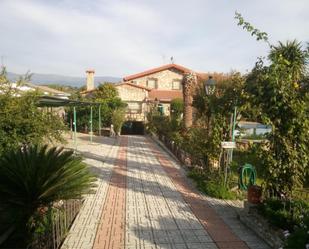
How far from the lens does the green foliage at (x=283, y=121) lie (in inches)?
297

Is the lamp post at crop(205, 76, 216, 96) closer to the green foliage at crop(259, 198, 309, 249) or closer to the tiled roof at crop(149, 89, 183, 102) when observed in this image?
the green foliage at crop(259, 198, 309, 249)

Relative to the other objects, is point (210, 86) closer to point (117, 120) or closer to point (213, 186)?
point (213, 186)

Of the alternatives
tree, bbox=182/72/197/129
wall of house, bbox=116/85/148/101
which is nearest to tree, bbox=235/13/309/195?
tree, bbox=182/72/197/129

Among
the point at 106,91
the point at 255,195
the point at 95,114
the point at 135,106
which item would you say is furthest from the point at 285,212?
the point at 135,106

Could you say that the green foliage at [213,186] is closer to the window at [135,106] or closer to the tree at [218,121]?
the tree at [218,121]

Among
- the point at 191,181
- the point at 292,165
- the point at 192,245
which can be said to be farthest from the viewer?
the point at 191,181

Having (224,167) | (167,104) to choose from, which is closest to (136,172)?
(224,167)

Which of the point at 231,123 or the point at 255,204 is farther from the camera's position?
the point at 231,123

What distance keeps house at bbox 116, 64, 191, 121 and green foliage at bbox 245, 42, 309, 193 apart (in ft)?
97.3

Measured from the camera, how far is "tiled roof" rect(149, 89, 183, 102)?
134ft

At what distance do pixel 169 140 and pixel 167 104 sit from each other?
1952 centimetres

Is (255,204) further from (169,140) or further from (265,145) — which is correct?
(169,140)

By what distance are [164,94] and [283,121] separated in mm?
35044

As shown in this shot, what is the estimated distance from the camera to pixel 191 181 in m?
12.0
